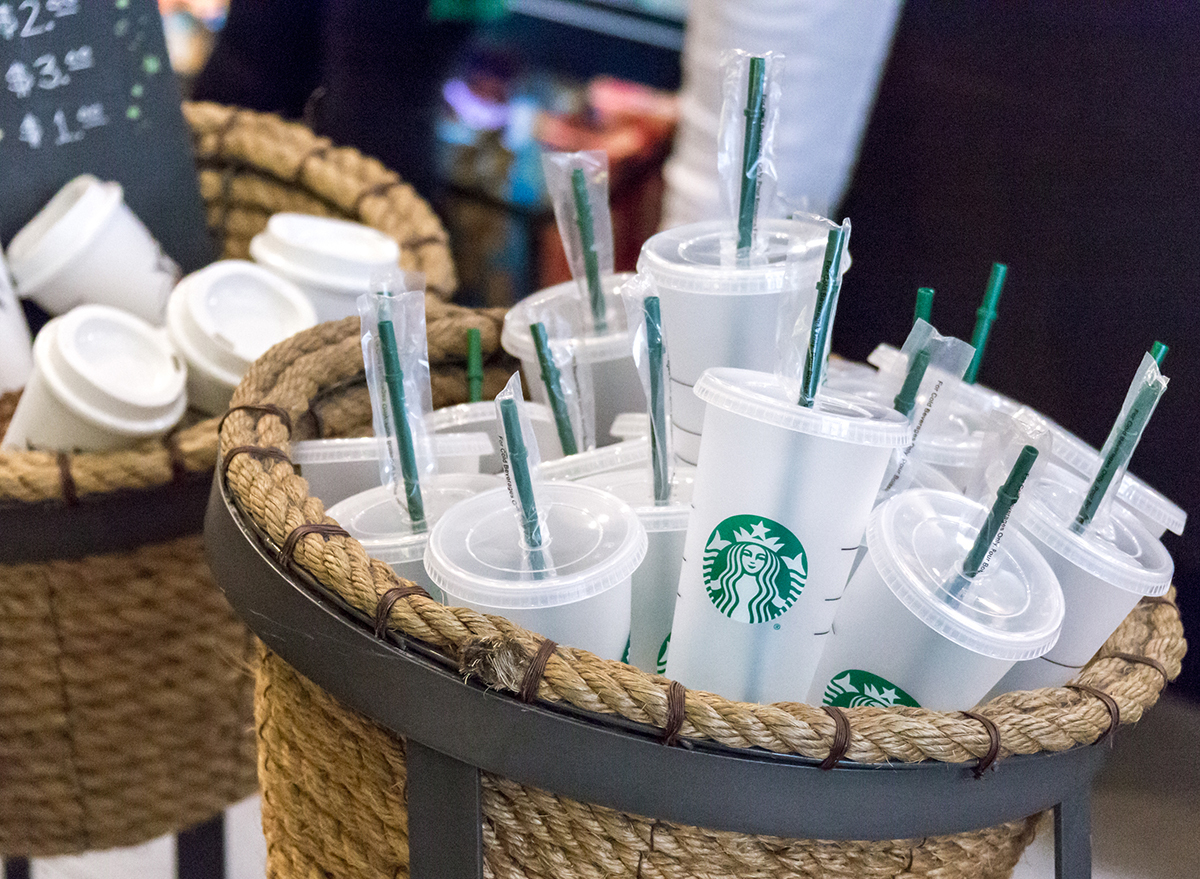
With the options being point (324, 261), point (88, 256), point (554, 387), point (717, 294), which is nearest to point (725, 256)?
point (717, 294)

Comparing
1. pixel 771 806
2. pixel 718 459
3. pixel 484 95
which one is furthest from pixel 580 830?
pixel 484 95

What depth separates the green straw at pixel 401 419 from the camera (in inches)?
24.4

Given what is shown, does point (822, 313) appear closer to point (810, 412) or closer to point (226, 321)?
point (810, 412)

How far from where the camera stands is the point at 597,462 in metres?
0.70

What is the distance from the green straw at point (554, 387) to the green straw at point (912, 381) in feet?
0.73

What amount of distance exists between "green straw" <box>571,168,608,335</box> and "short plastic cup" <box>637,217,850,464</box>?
0.06 m

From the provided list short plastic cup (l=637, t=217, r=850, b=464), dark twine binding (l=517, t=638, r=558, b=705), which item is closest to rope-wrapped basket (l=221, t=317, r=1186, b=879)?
dark twine binding (l=517, t=638, r=558, b=705)

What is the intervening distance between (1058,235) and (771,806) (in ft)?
2.74

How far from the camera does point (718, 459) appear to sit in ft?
1.91

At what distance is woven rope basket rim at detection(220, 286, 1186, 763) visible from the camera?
480mm

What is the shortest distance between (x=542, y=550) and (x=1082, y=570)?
1.05ft

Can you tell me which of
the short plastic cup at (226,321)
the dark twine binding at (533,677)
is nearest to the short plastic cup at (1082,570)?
the dark twine binding at (533,677)

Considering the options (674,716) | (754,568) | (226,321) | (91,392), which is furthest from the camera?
(226,321)

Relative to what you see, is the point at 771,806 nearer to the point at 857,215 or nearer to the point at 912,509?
the point at 912,509
